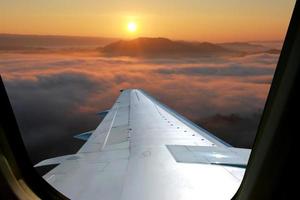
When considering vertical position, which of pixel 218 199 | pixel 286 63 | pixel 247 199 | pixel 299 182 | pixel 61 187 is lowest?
pixel 61 187

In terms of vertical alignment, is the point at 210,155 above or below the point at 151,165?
above

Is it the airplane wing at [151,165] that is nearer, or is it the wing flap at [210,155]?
the airplane wing at [151,165]

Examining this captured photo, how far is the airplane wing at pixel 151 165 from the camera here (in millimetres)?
1696

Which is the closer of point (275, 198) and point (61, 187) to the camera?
point (275, 198)

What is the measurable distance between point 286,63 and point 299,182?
0.32m

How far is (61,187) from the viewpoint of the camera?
6.13 ft

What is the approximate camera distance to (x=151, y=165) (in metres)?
2.12

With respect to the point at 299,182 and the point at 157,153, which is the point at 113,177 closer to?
the point at 157,153

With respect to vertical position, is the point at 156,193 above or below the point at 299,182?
below

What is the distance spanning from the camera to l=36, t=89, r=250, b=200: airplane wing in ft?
5.57

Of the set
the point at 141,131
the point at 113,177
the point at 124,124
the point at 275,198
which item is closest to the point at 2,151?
the point at 113,177

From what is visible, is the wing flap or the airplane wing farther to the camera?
the wing flap

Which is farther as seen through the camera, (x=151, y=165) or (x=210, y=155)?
(x=210, y=155)

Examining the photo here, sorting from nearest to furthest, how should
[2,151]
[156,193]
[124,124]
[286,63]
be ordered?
[286,63], [2,151], [156,193], [124,124]
